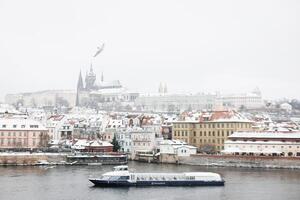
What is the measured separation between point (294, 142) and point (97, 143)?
20.9m

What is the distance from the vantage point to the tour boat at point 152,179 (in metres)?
41.8

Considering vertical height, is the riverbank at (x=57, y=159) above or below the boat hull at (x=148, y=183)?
above

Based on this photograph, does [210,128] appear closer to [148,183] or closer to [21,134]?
[21,134]

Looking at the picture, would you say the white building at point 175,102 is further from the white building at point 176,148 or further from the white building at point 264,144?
the white building at point 264,144

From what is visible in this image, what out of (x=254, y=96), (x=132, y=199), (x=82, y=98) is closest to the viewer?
(x=132, y=199)

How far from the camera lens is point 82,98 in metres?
198

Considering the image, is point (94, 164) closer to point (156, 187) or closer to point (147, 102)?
point (156, 187)

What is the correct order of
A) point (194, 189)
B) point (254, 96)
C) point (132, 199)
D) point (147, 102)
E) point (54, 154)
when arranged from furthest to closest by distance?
point (147, 102), point (254, 96), point (54, 154), point (194, 189), point (132, 199)

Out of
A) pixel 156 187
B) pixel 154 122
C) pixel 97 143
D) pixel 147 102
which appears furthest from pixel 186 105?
pixel 156 187

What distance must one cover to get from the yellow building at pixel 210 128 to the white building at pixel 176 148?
214 inches

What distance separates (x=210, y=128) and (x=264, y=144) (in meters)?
10.6

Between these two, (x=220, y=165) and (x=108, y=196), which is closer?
(x=108, y=196)

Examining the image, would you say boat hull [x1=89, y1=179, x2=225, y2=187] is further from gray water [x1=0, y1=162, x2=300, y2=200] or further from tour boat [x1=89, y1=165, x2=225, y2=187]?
gray water [x1=0, y1=162, x2=300, y2=200]

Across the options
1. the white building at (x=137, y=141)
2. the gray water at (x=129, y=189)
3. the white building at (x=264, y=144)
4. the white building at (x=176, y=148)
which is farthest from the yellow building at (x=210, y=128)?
the gray water at (x=129, y=189)
